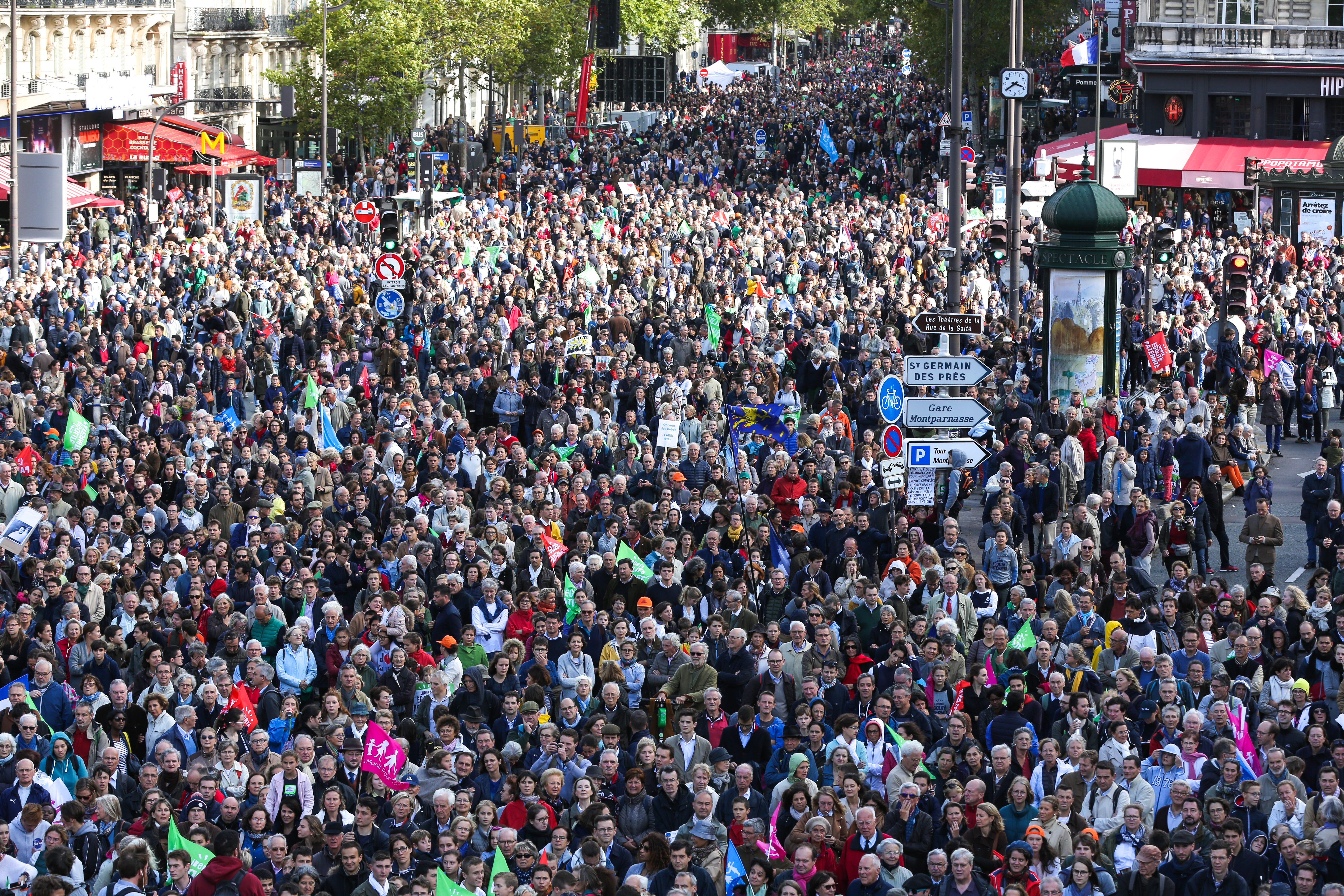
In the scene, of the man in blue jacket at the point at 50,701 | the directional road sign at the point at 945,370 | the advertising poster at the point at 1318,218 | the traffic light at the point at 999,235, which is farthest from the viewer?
the advertising poster at the point at 1318,218

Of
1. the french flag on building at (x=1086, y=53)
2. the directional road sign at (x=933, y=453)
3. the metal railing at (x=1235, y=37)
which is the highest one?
the metal railing at (x=1235, y=37)

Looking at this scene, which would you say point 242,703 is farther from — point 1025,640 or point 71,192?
point 71,192

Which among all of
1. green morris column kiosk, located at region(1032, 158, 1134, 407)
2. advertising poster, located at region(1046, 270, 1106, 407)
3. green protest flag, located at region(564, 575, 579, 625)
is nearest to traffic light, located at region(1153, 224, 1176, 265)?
green morris column kiosk, located at region(1032, 158, 1134, 407)

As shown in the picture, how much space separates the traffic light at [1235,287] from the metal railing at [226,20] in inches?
2001

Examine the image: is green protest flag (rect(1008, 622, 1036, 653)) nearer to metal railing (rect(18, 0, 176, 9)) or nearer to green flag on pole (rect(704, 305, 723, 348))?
green flag on pole (rect(704, 305, 723, 348))

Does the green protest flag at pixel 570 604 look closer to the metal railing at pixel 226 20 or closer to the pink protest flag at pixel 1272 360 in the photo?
the pink protest flag at pixel 1272 360

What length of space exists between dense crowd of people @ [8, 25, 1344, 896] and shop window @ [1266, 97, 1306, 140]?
27.8 m

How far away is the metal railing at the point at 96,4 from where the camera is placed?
60156 mm

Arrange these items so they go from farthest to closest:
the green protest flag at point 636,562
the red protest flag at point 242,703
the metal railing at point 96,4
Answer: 1. the metal railing at point 96,4
2. the green protest flag at point 636,562
3. the red protest flag at point 242,703

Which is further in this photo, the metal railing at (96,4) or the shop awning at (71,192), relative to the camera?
the metal railing at (96,4)

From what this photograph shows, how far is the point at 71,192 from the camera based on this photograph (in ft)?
152

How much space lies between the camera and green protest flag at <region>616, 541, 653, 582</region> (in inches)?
687

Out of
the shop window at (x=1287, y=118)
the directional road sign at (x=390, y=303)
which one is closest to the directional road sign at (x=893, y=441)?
the directional road sign at (x=390, y=303)

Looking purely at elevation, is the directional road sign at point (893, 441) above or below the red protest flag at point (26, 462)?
above
